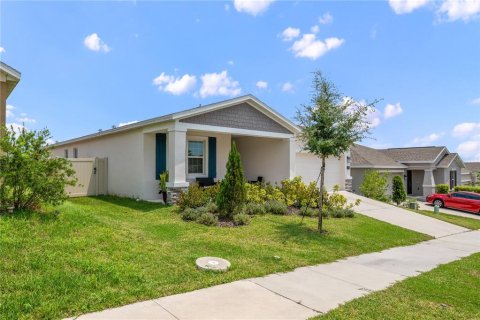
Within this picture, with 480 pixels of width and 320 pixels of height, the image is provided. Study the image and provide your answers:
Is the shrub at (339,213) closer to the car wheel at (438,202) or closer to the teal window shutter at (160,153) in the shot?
the teal window shutter at (160,153)

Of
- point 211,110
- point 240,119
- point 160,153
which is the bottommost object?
point 160,153

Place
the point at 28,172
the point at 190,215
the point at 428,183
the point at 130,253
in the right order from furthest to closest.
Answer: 1. the point at 428,183
2. the point at 190,215
3. the point at 28,172
4. the point at 130,253

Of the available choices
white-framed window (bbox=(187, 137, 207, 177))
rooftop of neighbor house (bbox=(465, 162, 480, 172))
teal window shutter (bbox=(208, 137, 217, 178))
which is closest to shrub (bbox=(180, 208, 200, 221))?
white-framed window (bbox=(187, 137, 207, 177))

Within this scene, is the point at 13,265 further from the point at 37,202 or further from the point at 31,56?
the point at 31,56

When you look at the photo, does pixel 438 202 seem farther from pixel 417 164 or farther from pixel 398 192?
pixel 417 164

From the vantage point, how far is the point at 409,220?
43.1ft

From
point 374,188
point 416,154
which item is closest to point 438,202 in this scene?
point 374,188

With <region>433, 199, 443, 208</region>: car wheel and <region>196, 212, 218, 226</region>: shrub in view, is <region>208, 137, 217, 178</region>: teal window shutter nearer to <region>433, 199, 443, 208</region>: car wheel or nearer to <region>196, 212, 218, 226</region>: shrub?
<region>196, 212, 218, 226</region>: shrub

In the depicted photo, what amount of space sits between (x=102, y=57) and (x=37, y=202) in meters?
6.73

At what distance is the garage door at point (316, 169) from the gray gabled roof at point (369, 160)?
19.4 feet

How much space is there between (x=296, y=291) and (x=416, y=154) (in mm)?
29802

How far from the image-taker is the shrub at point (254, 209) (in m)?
11.0

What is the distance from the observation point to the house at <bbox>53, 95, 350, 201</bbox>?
470 inches

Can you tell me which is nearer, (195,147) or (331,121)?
(331,121)
